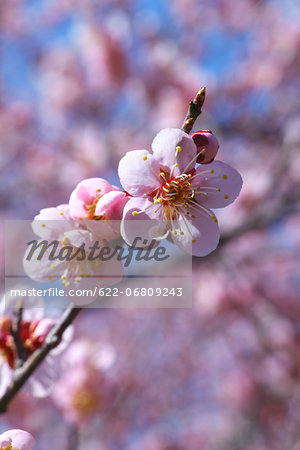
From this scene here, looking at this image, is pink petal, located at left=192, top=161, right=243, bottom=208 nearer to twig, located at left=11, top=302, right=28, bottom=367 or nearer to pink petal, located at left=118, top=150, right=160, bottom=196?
pink petal, located at left=118, top=150, right=160, bottom=196

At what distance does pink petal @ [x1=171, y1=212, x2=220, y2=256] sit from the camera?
95 centimetres

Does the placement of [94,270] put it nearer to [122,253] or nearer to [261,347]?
[122,253]

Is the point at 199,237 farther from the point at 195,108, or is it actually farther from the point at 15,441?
the point at 15,441

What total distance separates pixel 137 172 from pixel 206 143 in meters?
0.16

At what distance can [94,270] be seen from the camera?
3.40 feet

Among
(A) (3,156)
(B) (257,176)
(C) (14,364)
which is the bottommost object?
(C) (14,364)

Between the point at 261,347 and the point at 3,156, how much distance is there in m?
4.48

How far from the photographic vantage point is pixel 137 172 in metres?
0.93

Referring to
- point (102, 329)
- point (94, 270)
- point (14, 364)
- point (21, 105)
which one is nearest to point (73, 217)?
point (94, 270)

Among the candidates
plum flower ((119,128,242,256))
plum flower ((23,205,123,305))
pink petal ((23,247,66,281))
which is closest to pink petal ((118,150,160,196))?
plum flower ((119,128,242,256))

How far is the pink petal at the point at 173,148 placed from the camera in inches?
34.5

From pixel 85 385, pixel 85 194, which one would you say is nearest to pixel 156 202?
pixel 85 194

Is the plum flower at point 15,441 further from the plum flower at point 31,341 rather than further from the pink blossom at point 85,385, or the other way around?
the pink blossom at point 85,385

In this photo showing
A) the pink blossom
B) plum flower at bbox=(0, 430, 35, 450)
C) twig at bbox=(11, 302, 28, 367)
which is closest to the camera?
plum flower at bbox=(0, 430, 35, 450)
